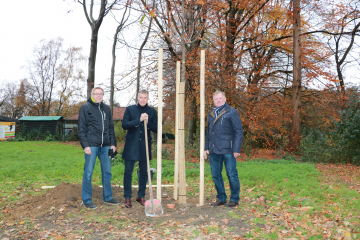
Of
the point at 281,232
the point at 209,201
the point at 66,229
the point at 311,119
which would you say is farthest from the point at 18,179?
the point at 311,119

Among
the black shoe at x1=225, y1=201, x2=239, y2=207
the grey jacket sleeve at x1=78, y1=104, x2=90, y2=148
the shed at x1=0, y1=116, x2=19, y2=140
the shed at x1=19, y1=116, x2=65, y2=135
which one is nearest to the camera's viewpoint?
the grey jacket sleeve at x1=78, y1=104, x2=90, y2=148

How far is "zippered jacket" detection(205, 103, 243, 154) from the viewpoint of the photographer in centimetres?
454

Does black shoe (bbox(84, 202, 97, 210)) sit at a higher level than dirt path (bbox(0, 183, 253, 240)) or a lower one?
higher

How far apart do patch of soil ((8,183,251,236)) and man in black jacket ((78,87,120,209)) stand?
324mm

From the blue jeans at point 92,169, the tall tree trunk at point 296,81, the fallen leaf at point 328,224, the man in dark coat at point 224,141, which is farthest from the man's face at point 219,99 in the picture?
the tall tree trunk at point 296,81

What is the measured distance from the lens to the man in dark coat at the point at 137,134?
4664mm

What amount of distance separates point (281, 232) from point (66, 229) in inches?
121

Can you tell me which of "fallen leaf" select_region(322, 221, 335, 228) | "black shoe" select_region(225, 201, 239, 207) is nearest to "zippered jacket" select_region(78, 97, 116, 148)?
"black shoe" select_region(225, 201, 239, 207)

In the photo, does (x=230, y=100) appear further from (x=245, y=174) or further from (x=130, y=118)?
(x=130, y=118)

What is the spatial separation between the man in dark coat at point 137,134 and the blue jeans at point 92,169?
35 centimetres

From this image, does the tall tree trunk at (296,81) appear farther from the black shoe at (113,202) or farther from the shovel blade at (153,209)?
the black shoe at (113,202)

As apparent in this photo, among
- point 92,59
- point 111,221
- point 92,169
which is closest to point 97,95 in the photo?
point 92,169

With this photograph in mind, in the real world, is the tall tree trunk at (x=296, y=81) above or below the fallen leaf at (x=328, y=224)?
above

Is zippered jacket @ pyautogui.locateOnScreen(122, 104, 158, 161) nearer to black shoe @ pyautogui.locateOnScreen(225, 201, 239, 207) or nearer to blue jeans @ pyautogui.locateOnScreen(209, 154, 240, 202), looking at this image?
blue jeans @ pyautogui.locateOnScreen(209, 154, 240, 202)
